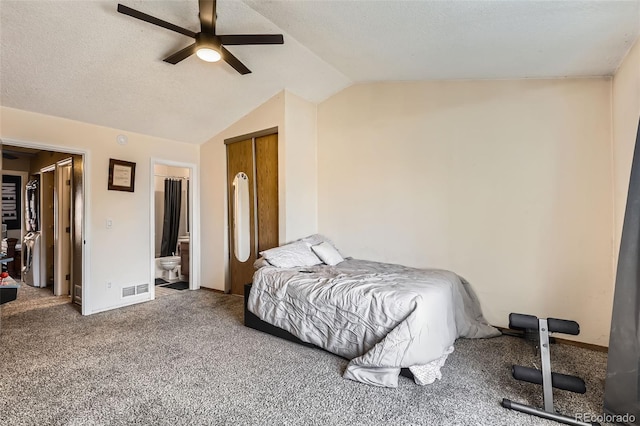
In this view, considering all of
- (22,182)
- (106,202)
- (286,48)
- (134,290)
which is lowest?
(134,290)

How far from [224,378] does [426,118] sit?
3.30 meters

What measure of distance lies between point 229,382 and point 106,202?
3.09 metres

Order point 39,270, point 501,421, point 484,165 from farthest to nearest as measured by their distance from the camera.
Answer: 1. point 39,270
2. point 484,165
3. point 501,421

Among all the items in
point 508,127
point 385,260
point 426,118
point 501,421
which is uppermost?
point 426,118

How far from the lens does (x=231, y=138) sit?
4.66 m

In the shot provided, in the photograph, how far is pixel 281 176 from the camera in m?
4.06

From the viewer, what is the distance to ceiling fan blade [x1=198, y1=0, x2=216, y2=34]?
2.12 m

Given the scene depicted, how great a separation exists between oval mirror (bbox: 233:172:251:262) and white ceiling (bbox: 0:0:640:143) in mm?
1200

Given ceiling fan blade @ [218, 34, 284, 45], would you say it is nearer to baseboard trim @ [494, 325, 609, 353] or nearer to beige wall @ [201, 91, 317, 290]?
beige wall @ [201, 91, 317, 290]

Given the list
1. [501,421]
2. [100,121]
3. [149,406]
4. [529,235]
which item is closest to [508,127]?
[529,235]

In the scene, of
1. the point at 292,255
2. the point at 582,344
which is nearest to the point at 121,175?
the point at 292,255

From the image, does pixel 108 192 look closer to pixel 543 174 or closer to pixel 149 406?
pixel 149 406

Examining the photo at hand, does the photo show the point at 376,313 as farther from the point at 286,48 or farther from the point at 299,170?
the point at 286,48

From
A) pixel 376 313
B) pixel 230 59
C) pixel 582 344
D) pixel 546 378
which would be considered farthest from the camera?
pixel 582 344
